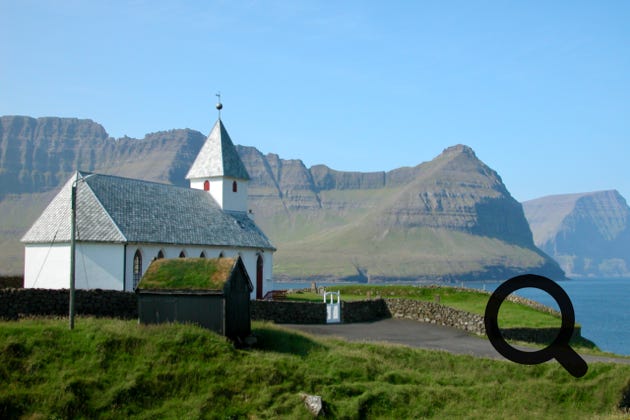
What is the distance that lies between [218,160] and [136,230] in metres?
15.9

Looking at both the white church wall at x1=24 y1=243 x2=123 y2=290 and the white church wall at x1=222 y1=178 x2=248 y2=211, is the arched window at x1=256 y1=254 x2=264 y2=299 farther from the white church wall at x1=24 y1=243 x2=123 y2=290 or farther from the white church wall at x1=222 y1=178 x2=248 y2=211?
the white church wall at x1=24 y1=243 x2=123 y2=290

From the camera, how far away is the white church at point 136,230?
46094mm

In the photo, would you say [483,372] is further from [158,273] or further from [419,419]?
[158,273]

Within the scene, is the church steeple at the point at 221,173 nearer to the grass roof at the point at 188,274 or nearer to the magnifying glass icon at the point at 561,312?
the grass roof at the point at 188,274

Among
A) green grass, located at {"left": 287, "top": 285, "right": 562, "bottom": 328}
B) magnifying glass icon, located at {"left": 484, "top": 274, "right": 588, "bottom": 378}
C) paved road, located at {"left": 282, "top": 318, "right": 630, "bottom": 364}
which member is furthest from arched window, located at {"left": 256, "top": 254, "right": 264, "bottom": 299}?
magnifying glass icon, located at {"left": 484, "top": 274, "right": 588, "bottom": 378}

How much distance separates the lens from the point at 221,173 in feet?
201

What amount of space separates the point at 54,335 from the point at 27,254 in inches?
863

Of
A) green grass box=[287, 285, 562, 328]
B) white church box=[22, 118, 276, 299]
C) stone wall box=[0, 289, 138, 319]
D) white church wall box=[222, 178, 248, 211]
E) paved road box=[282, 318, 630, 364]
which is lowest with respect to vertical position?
paved road box=[282, 318, 630, 364]

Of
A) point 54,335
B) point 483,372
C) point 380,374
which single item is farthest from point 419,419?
point 54,335

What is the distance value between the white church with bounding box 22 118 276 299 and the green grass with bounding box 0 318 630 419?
15.1m

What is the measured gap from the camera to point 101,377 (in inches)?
1035

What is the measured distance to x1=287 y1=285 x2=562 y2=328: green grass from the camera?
48.4m

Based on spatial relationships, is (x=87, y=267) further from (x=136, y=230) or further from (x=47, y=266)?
(x=136, y=230)

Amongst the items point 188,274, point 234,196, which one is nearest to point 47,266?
point 188,274
